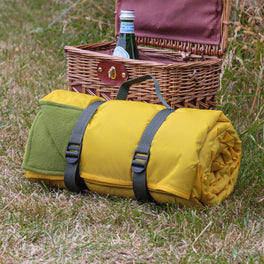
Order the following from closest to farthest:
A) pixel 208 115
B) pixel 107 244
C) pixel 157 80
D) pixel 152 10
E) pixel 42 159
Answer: pixel 107 244 → pixel 208 115 → pixel 42 159 → pixel 157 80 → pixel 152 10

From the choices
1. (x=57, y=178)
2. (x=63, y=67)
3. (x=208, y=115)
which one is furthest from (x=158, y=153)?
(x=63, y=67)

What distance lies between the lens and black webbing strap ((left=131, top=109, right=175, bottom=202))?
1389 millimetres

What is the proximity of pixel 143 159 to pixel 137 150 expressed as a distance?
34 mm

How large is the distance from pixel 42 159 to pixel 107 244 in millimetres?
399

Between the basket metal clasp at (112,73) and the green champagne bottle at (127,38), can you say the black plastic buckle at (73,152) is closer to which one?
the basket metal clasp at (112,73)

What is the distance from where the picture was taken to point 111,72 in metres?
1.87

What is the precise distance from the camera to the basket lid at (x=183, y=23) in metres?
1.99

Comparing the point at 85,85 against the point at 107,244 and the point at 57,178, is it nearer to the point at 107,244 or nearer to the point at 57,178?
the point at 57,178

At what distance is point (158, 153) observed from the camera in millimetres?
1378

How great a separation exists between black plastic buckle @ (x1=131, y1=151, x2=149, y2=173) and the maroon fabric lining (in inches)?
32.2

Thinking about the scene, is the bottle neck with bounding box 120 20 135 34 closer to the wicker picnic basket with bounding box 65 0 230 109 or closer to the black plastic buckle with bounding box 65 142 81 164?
the wicker picnic basket with bounding box 65 0 230 109

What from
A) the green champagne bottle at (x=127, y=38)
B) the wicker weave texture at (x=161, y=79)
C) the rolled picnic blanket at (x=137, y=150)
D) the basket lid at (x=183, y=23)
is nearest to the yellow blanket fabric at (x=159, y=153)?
the rolled picnic blanket at (x=137, y=150)

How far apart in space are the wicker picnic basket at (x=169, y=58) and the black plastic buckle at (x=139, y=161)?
0.46 meters

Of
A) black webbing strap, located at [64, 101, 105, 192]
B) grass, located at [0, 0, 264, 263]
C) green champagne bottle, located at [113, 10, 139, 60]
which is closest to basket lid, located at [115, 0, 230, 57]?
green champagne bottle, located at [113, 10, 139, 60]
